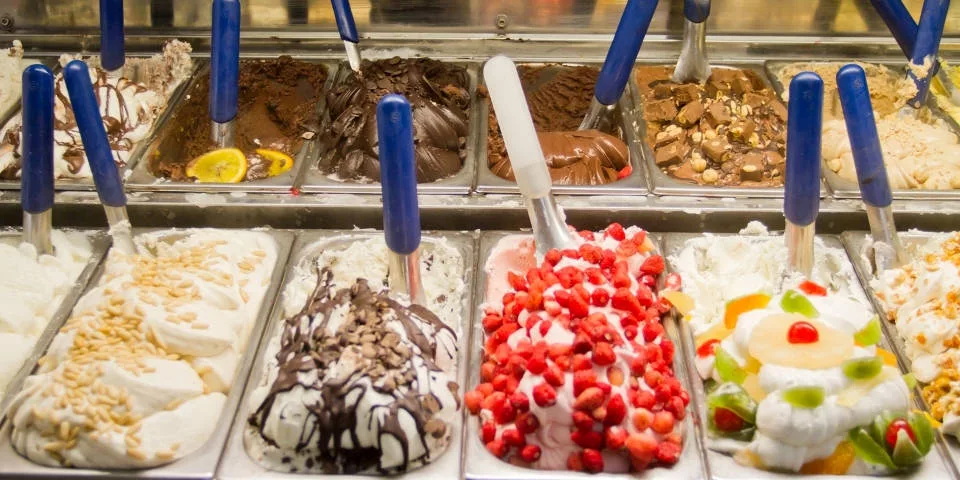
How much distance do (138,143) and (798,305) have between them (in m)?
1.80

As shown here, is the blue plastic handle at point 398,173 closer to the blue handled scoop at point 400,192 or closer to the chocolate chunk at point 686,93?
the blue handled scoop at point 400,192

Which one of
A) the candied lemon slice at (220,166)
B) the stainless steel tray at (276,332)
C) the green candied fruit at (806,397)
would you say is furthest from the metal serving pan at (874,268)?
the candied lemon slice at (220,166)

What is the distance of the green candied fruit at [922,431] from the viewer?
5.08ft

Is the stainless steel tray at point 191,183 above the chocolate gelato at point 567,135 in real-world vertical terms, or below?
below

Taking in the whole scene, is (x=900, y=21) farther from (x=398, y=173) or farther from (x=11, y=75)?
(x=11, y=75)

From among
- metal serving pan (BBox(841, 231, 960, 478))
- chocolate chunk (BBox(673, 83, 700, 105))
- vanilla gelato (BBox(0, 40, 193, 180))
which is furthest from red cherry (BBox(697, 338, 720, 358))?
vanilla gelato (BBox(0, 40, 193, 180))

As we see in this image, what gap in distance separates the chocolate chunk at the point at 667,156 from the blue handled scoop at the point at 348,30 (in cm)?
95

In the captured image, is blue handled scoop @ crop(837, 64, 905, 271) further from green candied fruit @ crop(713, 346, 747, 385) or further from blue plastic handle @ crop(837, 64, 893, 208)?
green candied fruit @ crop(713, 346, 747, 385)

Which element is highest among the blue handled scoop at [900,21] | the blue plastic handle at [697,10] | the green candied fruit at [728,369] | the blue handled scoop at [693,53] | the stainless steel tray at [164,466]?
the blue handled scoop at [900,21]

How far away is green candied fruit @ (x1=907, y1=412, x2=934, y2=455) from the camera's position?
5.08ft

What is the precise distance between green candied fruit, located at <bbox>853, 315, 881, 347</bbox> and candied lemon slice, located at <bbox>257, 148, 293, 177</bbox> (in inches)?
60.4

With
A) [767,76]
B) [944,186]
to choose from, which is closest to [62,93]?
[767,76]

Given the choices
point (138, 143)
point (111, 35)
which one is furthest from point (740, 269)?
point (111, 35)

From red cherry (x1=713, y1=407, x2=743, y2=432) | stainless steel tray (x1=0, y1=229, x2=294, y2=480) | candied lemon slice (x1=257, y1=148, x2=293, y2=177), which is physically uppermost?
red cherry (x1=713, y1=407, x2=743, y2=432)
